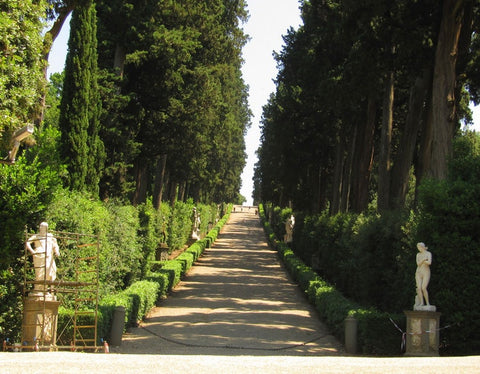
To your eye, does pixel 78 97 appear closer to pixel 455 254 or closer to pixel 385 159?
pixel 385 159

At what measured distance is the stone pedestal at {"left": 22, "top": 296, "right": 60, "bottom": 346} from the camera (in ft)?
35.1

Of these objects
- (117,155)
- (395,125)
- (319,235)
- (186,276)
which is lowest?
(186,276)

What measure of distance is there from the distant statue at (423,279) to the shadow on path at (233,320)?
2154mm

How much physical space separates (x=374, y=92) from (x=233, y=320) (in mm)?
9759

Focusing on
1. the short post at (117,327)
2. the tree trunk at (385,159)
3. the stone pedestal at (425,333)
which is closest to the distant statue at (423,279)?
the stone pedestal at (425,333)

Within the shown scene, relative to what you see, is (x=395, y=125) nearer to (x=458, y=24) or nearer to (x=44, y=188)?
(x=458, y=24)

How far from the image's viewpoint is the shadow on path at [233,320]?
493 inches

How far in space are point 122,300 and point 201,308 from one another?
444 centimetres

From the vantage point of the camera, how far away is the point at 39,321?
10.8 meters

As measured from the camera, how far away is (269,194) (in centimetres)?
6172

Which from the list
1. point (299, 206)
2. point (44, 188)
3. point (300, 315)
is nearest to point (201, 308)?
point (300, 315)

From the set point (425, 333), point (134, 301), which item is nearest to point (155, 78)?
point (134, 301)

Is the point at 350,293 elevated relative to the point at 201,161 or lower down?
lower down

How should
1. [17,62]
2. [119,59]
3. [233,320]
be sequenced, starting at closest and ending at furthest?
[17,62] → [233,320] → [119,59]
